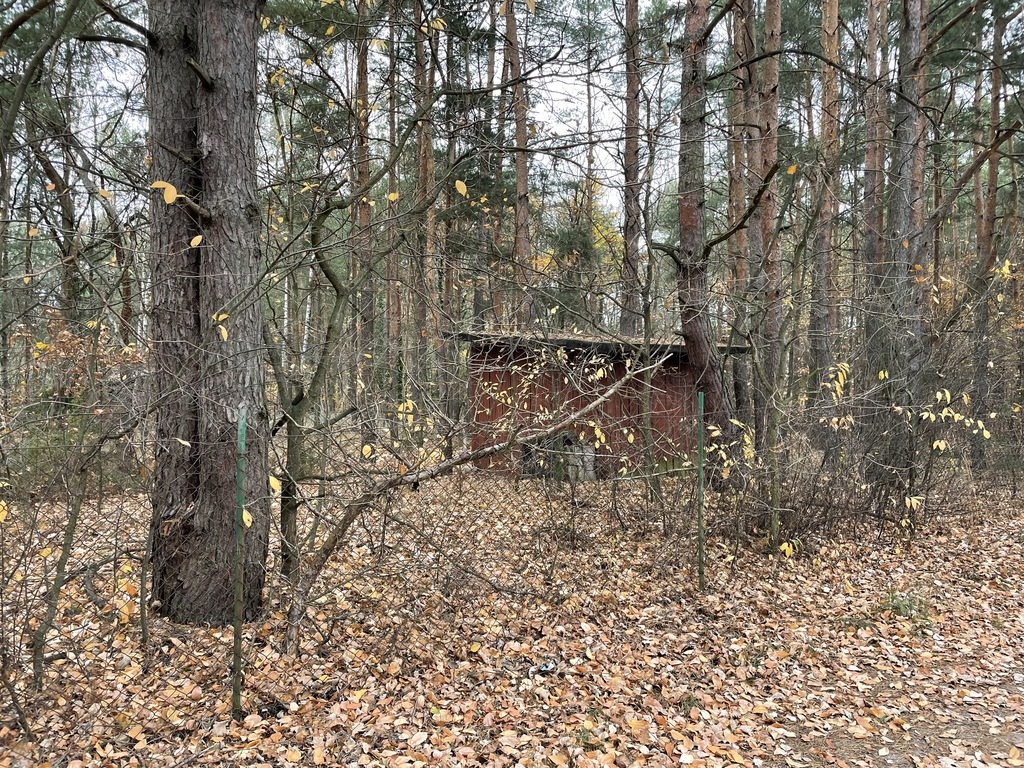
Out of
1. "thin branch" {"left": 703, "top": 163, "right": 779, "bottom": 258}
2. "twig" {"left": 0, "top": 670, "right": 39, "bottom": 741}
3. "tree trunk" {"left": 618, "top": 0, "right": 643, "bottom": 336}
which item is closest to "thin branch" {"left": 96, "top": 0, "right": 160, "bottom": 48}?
"tree trunk" {"left": 618, "top": 0, "right": 643, "bottom": 336}

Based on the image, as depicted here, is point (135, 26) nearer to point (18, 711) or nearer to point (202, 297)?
point (202, 297)

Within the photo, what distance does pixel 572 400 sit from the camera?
6.81m

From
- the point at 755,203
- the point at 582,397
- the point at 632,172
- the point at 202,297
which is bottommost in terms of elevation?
the point at 582,397

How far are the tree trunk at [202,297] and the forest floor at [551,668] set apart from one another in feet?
1.20

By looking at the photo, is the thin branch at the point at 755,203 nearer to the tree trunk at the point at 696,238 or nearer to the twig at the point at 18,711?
the tree trunk at the point at 696,238

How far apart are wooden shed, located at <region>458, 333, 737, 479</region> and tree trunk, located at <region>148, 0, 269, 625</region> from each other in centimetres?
174

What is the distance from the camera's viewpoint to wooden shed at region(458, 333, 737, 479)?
573 cm

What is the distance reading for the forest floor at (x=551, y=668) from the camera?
3.40m

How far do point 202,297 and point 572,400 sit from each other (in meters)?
3.84

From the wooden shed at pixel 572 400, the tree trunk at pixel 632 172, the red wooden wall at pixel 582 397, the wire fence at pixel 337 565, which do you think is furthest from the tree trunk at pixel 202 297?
the tree trunk at pixel 632 172

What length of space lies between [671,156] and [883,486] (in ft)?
15.7

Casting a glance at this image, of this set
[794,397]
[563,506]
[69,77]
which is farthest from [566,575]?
[69,77]

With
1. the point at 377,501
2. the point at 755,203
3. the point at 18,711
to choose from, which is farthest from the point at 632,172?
the point at 18,711

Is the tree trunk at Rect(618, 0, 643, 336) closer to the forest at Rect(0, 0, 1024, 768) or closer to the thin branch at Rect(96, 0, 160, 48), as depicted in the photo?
the forest at Rect(0, 0, 1024, 768)
